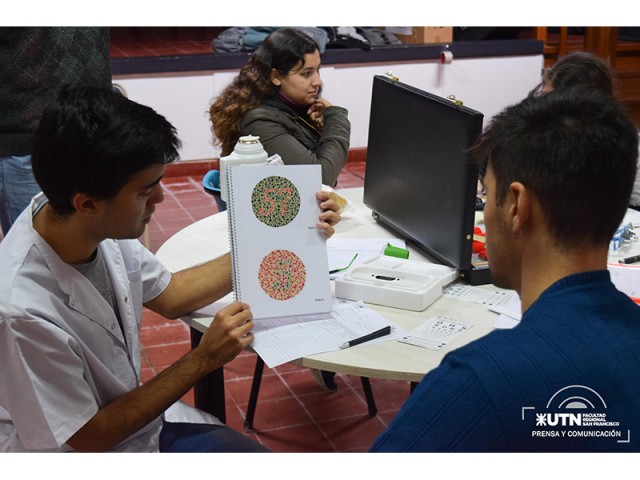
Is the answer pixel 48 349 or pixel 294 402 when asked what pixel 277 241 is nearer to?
pixel 48 349

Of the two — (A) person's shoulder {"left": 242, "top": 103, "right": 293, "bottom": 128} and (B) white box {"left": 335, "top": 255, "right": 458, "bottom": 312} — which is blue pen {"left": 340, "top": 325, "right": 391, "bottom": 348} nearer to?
(B) white box {"left": 335, "top": 255, "right": 458, "bottom": 312}

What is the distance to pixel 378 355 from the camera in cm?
188

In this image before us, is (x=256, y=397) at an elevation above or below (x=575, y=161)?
below

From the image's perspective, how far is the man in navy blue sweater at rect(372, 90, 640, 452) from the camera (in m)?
1.15

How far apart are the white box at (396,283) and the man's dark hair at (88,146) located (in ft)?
2.12

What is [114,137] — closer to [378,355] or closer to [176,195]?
[378,355]

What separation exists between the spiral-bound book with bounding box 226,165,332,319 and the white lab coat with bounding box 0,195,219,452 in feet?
1.07

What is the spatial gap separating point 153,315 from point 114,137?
231 centimetres

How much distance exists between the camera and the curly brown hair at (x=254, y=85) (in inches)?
136

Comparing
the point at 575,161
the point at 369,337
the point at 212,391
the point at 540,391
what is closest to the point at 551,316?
the point at 540,391

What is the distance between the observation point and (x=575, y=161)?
1255 millimetres

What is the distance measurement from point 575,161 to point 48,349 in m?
1.03

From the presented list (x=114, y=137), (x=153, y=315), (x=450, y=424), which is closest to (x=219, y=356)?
(x=114, y=137)

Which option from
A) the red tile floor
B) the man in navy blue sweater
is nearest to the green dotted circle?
the man in navy blue sweater
